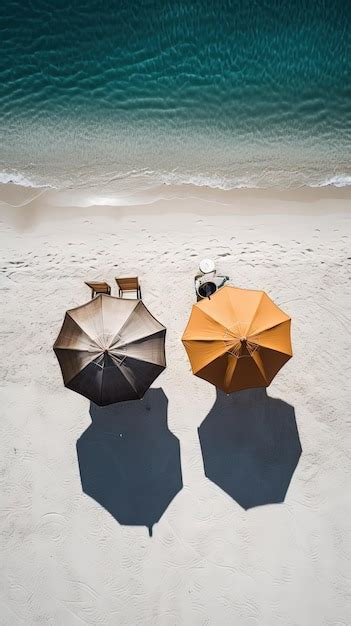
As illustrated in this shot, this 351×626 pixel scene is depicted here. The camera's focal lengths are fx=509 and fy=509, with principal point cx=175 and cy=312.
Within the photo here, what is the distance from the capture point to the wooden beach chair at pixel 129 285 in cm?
975

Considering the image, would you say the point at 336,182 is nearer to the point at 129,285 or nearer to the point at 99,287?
the point at 129,285

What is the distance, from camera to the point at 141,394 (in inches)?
342

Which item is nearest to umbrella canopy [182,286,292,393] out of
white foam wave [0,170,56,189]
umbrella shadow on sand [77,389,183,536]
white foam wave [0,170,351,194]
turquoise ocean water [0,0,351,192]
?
umbrella shadow on sand [77,389,183,536]

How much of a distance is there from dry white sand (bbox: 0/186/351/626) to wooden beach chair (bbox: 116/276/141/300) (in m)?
0.26

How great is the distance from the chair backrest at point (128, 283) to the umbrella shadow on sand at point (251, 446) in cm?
267

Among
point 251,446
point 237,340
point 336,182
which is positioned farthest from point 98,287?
point 336,182

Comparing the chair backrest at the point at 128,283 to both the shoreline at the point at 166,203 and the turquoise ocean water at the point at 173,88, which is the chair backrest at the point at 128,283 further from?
the turquoise ocean water at the point at 173,88

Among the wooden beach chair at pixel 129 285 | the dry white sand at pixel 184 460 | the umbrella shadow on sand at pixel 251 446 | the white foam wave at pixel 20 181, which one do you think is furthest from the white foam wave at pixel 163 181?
the umbrella shadow on sand at pixel 251 446

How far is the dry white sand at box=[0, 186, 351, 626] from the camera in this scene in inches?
373

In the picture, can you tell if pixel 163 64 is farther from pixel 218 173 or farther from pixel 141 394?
pixel 141 394

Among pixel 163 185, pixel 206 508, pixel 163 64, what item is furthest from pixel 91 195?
pixel 206 508

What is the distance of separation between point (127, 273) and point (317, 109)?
6015 mm

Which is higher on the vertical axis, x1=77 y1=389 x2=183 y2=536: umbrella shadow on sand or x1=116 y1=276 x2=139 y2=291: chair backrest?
x1=116 y1=276 x2=139 y2=291: chair backrest

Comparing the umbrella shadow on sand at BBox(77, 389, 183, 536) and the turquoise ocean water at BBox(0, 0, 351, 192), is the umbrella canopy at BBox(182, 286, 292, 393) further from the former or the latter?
the turquoise ocean water at BBox(0, 0, 351, 192)
